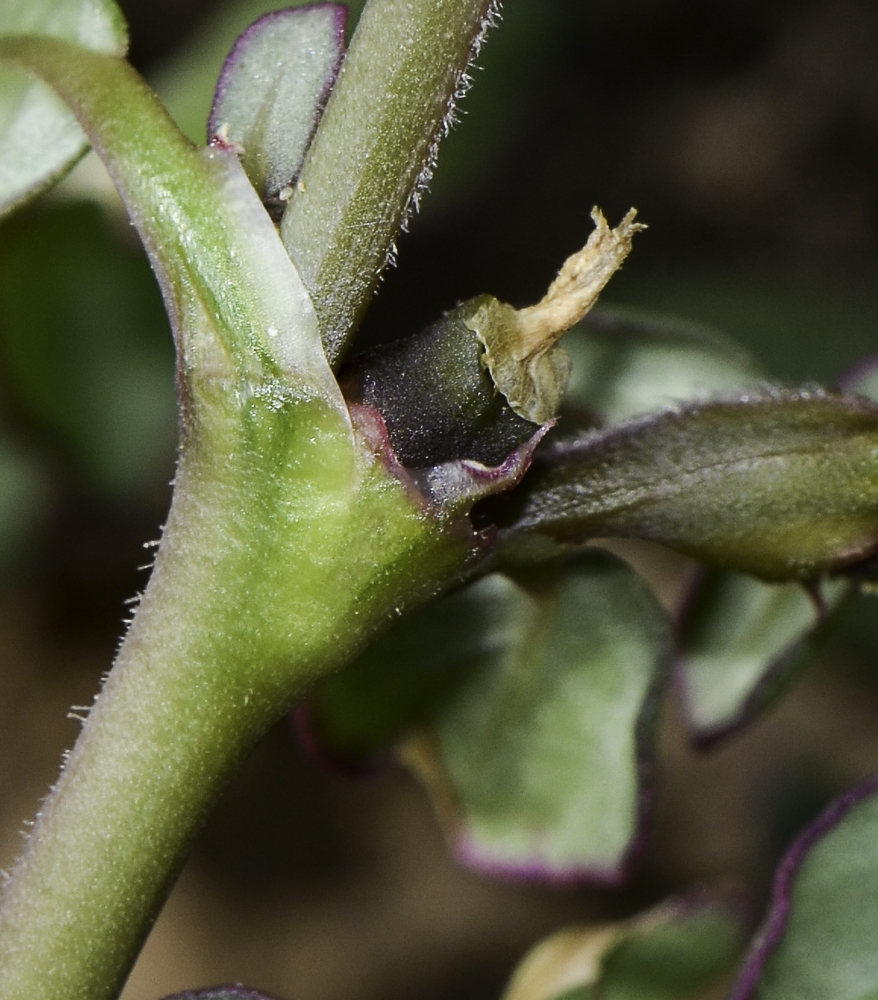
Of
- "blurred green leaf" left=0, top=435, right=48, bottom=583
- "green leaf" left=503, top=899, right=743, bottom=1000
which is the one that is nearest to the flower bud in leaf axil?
"green leaf" left=503, top=899, right=743, bottom=1000

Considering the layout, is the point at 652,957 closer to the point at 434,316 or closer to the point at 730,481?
the point at 730,481

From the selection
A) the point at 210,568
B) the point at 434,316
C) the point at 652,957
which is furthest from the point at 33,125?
the point at 434,316

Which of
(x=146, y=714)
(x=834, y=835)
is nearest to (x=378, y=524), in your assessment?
(x=146, y=714)

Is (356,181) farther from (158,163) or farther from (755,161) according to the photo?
(755,161)

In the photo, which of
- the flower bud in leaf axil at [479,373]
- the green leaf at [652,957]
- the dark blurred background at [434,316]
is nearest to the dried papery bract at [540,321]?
the flower bud in leaf axil at [479,373]

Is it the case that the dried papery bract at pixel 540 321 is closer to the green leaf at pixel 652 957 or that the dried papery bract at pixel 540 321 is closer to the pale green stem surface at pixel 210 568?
the pale green stem surface at pixel 210 568
